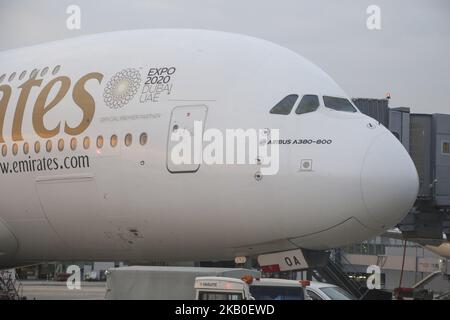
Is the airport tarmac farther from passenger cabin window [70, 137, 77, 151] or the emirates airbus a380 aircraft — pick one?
passenger cabin window [70, 137, 77, 151]

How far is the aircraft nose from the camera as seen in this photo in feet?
41.9

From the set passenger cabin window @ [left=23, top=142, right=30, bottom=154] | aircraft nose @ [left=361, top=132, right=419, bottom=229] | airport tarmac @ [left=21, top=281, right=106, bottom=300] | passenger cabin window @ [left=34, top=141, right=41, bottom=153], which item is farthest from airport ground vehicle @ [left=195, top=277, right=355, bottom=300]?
airport tarmac @ [left=21, top=281, right=106, bottom=300]

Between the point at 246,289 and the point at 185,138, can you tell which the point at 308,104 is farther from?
the point at 246,289

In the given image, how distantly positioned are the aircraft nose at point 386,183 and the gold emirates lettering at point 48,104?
5092 mm

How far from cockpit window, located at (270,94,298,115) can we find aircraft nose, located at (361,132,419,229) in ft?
4.99

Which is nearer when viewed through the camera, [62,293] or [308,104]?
[308,104]

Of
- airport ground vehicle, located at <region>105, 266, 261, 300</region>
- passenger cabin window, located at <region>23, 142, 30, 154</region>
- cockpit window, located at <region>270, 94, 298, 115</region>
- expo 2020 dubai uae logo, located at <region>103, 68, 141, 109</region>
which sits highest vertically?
expo 2020 dubai uae logo, located at <region>103, 68, 141, 109</region>

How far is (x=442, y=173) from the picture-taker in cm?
2755

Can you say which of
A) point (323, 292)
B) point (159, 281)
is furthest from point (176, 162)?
point (323, 292)

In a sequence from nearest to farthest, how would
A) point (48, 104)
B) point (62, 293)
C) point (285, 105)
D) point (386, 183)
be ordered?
1. point (386, 183)
2. point (285, 105)
3. point (48, 104)
4. point (62, 293)

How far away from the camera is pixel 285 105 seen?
1388 centimetres

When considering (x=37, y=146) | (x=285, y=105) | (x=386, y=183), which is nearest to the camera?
(x=386, y=183)

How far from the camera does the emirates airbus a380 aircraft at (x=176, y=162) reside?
13.1 m

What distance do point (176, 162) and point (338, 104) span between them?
9.30 feet
